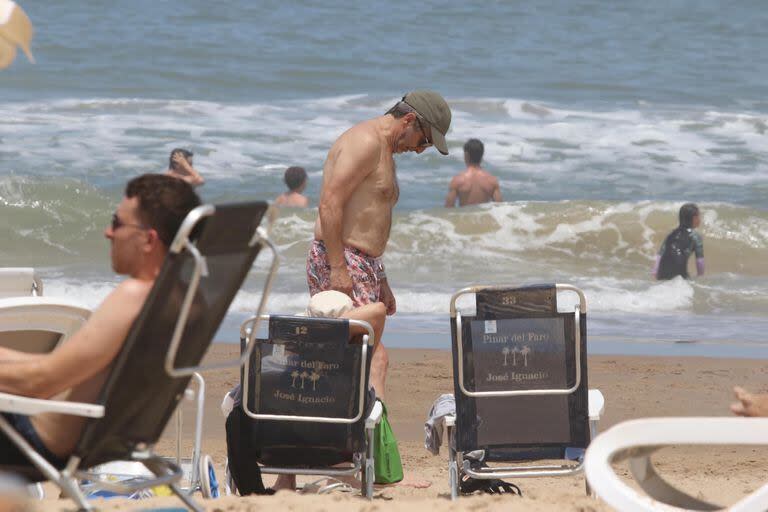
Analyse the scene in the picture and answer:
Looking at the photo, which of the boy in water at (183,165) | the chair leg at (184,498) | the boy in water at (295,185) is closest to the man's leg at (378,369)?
the chair leg at (184,498)

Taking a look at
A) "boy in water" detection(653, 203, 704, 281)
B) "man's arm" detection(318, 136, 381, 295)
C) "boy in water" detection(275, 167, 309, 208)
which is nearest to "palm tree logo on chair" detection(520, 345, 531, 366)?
"man's arm" detection(318, 136, 381, 295)

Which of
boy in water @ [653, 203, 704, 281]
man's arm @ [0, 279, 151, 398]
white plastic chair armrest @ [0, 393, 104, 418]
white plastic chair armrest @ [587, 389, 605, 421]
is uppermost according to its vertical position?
man's arm @ [0, 279, 151, 398]

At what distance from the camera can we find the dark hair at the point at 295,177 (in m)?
12.9

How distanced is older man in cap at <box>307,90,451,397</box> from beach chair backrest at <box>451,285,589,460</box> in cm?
59

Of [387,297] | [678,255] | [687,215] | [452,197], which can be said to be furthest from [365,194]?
[452,197]

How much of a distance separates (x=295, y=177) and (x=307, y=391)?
28.0 ft

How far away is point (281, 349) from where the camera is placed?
450cm

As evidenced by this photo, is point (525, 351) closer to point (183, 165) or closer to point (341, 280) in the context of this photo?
point (341, 280)

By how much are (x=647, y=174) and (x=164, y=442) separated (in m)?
12.7

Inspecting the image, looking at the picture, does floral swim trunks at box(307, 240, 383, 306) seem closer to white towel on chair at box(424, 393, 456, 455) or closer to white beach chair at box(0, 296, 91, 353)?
white towel on chair at box(424, 393, 456, 455)

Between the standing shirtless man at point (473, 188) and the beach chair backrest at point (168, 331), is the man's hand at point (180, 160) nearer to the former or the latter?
the standing shirtless man at point (473, 188)

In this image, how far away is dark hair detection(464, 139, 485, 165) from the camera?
43.3 ft

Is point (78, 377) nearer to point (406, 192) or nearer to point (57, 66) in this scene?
point (406, 192)

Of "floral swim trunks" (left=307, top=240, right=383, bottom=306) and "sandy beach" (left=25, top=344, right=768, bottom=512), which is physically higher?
"floral swim trunks" (left=307, top=240, right=383, bottom=306)
